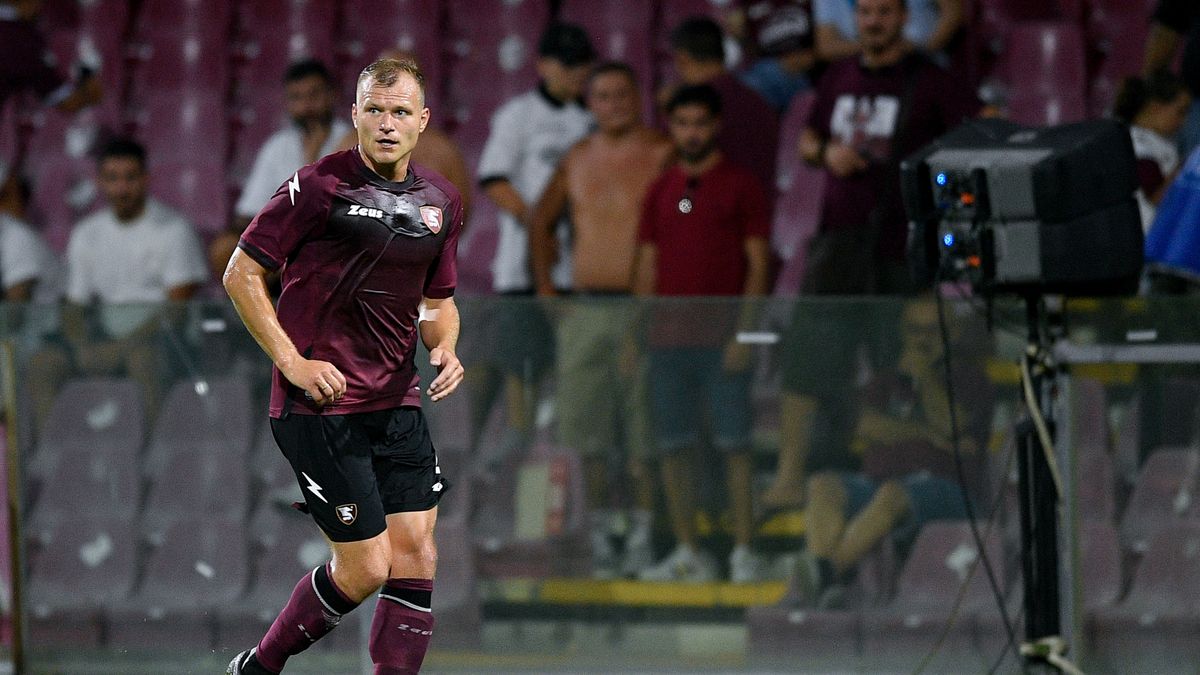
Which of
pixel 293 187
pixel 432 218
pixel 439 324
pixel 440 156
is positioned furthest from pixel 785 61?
pixel 293 187

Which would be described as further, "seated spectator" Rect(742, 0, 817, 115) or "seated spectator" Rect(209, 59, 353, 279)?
"seated spectator" Rect(742, 0, 817, 115)

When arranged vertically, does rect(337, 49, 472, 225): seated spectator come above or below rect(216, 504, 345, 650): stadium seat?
above

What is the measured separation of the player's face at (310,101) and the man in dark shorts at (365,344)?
3742 millimetres

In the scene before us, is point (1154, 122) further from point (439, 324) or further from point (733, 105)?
point (439, 324)

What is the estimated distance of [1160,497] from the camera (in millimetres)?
6941

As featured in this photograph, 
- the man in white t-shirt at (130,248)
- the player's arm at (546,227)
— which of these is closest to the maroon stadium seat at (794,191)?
the player's arm at (546,227)

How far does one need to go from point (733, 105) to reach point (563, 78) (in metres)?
0.90

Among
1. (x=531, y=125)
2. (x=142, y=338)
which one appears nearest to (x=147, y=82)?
(x=531, y=125)

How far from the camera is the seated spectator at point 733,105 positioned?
8.69m

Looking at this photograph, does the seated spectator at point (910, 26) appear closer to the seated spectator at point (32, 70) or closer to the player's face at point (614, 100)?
the player's face at point (614, 100)

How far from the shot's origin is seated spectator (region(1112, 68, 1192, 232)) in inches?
323

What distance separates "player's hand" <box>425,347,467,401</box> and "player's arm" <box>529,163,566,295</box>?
3395 millimetres

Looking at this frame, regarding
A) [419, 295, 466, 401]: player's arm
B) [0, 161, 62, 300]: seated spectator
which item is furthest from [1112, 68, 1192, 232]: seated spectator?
→ [0, 161, 62, 300]: seated spectator

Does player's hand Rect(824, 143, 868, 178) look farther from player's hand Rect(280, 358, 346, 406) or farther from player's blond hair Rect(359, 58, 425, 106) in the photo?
player's hand Rect(280, 358, 346, 406)
